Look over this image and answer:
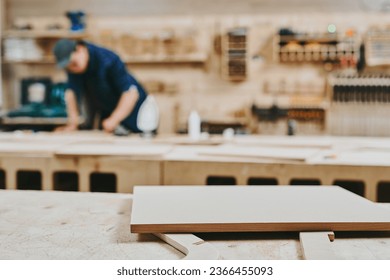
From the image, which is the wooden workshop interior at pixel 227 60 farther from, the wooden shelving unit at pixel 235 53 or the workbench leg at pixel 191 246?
the workbench leg at pixel 191 246

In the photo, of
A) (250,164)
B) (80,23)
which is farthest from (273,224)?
(80,23)

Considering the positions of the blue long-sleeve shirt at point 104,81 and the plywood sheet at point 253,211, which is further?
the blue long-sleeve shirt at point 104,81

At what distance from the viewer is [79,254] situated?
3.02 feet

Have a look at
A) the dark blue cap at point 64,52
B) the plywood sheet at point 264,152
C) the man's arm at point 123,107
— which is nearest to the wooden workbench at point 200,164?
the plywood sheet at point 264,152

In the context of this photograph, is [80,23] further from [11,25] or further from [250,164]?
[250,164]

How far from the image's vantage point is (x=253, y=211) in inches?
44.5

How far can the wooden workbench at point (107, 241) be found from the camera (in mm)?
921

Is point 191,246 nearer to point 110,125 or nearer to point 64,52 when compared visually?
point 110,125

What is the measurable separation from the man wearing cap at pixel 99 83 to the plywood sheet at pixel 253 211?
246 centimetres

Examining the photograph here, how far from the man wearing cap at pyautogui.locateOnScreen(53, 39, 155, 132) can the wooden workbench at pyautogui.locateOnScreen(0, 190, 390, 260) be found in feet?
8.26

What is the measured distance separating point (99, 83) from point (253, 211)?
125 inches

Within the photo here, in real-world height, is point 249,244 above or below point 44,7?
below
